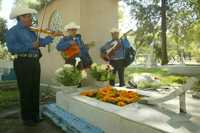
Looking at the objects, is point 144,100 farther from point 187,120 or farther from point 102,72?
point 102,72

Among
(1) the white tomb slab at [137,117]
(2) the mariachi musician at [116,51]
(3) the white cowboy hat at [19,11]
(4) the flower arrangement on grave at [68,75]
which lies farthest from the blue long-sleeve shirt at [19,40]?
(2) the mariachi musician at [116,51]

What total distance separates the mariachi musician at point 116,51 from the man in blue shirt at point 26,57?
6.09 ft

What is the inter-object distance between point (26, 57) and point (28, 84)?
422 mm

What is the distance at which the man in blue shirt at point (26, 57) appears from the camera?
491cm

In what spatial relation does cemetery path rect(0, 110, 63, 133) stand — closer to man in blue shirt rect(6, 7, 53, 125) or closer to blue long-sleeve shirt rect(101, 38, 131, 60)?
man in blue shirt rect(6, 7, 53, 125)

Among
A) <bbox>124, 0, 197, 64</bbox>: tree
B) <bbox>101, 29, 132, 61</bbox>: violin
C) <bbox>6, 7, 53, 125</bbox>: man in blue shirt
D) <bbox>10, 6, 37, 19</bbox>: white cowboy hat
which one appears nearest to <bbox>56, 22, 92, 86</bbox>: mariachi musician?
<bbox>101, 29, 132, 61</bbox>: violin

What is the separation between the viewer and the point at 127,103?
4.33 meters

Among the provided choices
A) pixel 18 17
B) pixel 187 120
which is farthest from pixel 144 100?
pixel 18 17

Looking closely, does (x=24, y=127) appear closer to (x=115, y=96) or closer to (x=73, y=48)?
(x=115, y=96)

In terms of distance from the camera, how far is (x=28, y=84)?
5059mm

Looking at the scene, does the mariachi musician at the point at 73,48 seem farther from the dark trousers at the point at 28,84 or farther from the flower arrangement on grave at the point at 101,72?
the dark trousers at the point at 28,84

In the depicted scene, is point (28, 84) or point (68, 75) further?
point (68, 75)

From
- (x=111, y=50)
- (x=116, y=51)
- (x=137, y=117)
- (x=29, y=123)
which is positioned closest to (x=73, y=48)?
(x=111, y=50)

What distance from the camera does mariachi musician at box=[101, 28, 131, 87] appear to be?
22.2 feet
